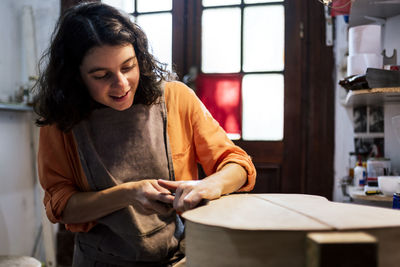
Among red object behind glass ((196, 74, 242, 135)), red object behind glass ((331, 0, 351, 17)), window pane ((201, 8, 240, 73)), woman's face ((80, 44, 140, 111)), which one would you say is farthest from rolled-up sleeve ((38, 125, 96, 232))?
window pane ((201, 8, 240, 73))

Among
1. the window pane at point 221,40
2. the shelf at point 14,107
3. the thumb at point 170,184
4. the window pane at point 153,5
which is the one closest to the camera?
the thumb at point 170,184

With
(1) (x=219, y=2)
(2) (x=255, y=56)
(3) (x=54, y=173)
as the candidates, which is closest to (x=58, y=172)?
(3) (x=54, y=173)

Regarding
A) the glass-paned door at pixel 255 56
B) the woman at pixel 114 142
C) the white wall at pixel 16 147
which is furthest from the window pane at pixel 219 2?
the woman at pixel 114 142

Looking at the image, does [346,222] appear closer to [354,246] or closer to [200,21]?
[354,246]

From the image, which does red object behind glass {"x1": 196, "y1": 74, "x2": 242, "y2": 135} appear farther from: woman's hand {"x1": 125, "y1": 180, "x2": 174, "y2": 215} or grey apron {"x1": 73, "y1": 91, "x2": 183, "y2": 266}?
woman's hand {"x1": 125, "y1": 180, "x2": 174, "y2": 215}

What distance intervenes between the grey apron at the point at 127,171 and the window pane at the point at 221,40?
1658 millimetres

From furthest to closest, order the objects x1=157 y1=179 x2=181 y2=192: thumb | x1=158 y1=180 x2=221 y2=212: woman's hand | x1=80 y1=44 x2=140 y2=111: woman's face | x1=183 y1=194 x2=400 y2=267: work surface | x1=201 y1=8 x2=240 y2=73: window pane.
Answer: x1=201 y1=8 x2=240 y2=73: window pane → x1=80 y1=44 x2=140 y2=111: woman's face → x1=157 y1=179 x2=181 y2=192: thumb → x1=158 y1=180 x2=221 y2=212: woman's hand → x1=183 y1=194 x2=400 y2=267: work surface

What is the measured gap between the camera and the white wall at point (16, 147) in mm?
2811

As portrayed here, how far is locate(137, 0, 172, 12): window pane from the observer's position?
2.92 metres

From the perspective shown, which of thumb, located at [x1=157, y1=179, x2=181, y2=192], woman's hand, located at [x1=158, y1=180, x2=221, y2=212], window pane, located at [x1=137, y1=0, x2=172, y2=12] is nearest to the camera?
woman's hand, located at [x1=158, y1=180, x2=221, y2=212]

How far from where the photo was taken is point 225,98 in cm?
280

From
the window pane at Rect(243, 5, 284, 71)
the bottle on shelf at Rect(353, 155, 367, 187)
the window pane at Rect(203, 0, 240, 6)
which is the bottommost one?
the bottle on shelf at Rect(353, 155, 367, 187)

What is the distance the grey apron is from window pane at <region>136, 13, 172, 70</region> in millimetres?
1780

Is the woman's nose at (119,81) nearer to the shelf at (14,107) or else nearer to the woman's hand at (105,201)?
the woman's hand at (105,201)
